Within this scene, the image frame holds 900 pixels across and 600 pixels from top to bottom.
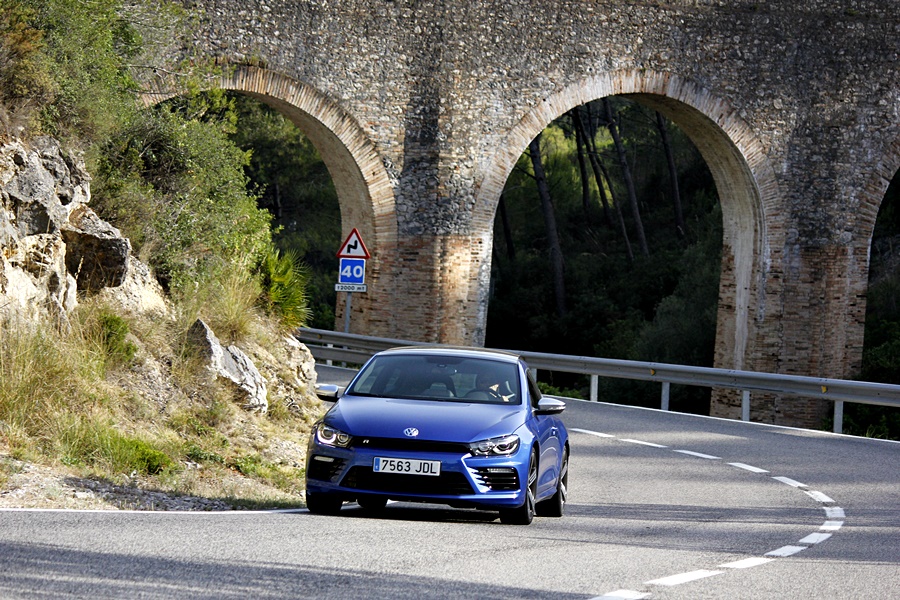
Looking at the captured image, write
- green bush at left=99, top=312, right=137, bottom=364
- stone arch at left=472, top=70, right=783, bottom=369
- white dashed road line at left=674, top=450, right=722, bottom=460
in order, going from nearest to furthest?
green bush at left=99, top=312, right=137, bottom=364 → white dashed road line at left=674, top=450, right=722, bottom=460 → stone arch at left=472, top=70, right=783, bottom=369

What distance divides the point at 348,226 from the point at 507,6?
5.21 metres

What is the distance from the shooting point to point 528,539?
8.52 meters

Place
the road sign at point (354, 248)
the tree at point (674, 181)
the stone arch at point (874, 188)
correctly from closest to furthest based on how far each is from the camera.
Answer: the road sign at point (354, 248), the stone arch at point (874, 188), the tree at point (674, 181)

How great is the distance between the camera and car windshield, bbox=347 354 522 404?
10023 mm

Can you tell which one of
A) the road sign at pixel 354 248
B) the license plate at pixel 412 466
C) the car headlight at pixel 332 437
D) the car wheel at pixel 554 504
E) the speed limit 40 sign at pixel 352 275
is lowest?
the car wheel at pixel 554 504

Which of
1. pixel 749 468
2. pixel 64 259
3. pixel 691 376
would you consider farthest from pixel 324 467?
pixel 691 376

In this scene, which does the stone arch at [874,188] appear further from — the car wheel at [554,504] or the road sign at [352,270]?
the car wheel at [554,504]

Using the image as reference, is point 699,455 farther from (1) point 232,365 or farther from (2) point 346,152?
(2) point 346,152

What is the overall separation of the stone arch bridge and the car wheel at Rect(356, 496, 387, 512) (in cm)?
1150

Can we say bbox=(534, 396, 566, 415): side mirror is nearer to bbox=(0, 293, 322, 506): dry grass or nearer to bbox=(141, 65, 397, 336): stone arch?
bbox=(0, 293, 322, 506): dry grass

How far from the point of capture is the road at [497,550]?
6277 millimetres

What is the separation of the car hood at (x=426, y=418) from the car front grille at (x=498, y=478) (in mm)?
243

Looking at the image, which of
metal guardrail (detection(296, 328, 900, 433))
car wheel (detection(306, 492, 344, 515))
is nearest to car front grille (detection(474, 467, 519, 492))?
car wheel (detection(306, 492, 344, 515))

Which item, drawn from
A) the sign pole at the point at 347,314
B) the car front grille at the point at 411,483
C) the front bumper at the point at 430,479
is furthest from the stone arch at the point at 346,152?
the car front grille at the point at 411,483
